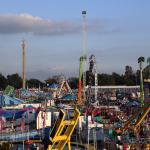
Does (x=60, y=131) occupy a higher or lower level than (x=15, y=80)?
lower

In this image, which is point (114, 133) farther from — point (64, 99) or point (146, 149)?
point (64, 99)

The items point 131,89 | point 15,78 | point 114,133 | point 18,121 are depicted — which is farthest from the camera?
point 15,78

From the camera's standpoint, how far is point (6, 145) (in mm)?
18344

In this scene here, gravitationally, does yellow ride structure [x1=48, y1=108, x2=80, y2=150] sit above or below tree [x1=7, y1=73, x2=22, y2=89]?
below

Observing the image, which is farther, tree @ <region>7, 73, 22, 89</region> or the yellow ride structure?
tree @ <region>7, 73, 22, 89</region>

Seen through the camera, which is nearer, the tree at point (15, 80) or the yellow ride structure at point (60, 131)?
the yellow ride structure at point (60, 131)

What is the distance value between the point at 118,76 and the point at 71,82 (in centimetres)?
1579

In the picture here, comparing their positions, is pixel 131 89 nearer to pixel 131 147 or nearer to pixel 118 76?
pixel 118 76

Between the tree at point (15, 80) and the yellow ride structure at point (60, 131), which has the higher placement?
the tree at point (15, 80)

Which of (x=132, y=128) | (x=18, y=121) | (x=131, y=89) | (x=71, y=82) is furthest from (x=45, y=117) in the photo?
(x=71, y=82)

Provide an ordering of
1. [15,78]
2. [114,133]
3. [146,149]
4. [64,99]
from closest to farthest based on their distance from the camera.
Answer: [146,149], [114,133], [64,99], [15,78]

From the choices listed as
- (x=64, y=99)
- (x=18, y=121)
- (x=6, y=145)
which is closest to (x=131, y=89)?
(x=64, y=99)

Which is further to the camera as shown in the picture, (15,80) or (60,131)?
(15,80)

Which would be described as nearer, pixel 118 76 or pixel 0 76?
pixel 0 76
